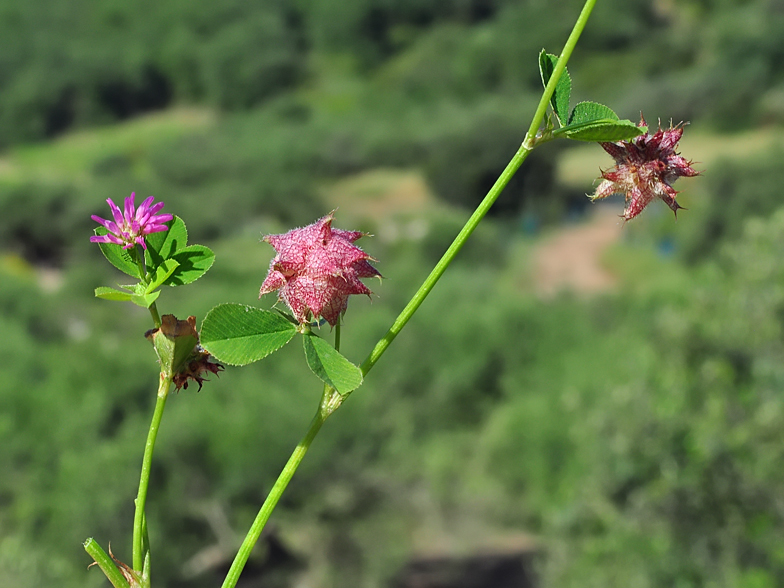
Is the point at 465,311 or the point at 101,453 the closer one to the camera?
the point at 101,453

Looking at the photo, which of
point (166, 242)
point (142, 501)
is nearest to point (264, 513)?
point (142, 501)

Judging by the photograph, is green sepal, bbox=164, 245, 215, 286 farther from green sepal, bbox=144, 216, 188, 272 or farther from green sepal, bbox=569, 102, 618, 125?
green sepal, bbox=569, 102, 618, 125

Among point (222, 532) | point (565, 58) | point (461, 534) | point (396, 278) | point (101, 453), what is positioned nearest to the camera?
point (565, 58)

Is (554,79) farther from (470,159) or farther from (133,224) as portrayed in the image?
(470,159)

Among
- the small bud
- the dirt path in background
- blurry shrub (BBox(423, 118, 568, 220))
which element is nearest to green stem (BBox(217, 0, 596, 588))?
the small bud

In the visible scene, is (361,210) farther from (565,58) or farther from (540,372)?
(565,58)

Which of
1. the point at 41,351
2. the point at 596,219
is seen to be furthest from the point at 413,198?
the point at 41,351
